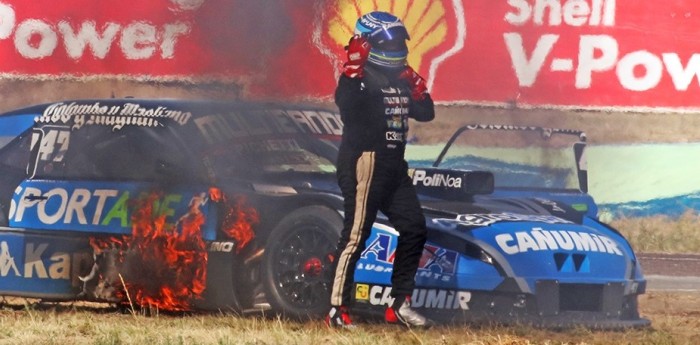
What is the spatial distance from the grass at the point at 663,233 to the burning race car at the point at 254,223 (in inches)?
254

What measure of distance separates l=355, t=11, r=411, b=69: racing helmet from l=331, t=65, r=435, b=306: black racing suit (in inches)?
4.2

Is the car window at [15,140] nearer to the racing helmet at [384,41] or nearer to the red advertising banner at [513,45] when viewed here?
the racing helmet at [384,41]

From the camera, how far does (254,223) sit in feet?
25.5

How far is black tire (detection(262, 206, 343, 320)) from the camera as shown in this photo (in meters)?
7.55

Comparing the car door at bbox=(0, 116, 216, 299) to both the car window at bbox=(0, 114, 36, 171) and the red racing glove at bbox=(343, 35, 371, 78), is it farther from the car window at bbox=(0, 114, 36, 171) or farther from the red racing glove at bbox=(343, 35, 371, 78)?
the red racing glove at bbox=(343, 35, 371, 78)

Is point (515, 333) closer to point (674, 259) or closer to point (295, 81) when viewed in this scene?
point (674, 259)

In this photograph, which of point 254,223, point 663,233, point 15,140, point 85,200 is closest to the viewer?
point 254,223

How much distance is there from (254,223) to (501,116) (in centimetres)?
1016

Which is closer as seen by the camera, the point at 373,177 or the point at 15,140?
the point at 373,177

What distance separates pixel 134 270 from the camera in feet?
26.5

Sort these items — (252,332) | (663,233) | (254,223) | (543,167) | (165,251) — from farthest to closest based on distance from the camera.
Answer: (663,233)
(543,167)
(165,251)
(254,223)
(252,332)

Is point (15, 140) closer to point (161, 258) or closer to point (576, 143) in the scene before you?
point (161, 258)

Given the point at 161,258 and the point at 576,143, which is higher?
the point at 576,143

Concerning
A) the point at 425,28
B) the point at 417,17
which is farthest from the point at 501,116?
the point at 417,17
